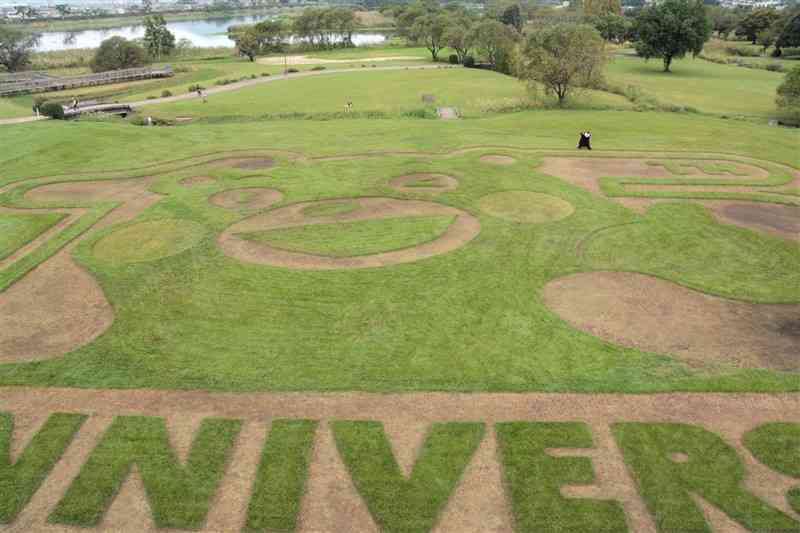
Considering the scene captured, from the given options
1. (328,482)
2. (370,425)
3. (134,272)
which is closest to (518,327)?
(370,425)

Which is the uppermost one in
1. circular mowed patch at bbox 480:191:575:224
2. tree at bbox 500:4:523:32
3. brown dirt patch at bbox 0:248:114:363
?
tree at bbox 500:4:523:32

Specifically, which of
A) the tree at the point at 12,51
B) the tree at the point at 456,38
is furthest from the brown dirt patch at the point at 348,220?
the tree at the point at 12,51

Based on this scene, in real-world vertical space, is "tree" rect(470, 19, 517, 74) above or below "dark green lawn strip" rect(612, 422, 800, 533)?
above

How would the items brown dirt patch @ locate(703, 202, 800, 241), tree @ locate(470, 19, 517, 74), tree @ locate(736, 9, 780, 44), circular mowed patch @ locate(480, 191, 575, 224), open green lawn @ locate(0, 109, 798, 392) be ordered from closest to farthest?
open green lawn @ locate(0, 109, 798, 392), brown dirt patch @ locate(703, 202, 800, 241), circular mowed patch @ locate(480, 191, 575, 224), tree @ locate(470, 19, 517, 74), tree @ locate(736, 9, 780, 44)

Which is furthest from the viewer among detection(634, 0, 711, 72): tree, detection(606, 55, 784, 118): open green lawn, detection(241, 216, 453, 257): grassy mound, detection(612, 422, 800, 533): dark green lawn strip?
detection(634, 0, 711, 72): tree

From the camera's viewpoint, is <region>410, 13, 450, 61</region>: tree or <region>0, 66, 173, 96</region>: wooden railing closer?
<region>0, 66, 173, 96</region>: wooden railing

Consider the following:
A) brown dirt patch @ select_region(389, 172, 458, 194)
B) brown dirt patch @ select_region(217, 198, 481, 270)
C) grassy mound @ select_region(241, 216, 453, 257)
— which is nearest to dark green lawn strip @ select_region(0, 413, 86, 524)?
brown dirt patch @ select_region(217, 198, 481, 270)

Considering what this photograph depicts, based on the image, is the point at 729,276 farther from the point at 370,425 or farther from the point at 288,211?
the point at 288,211

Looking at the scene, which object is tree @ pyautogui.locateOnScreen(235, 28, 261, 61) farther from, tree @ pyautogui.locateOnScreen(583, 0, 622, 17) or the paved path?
tree @ pyautogui.locateOnScreen(583, 0, 622, 17)
